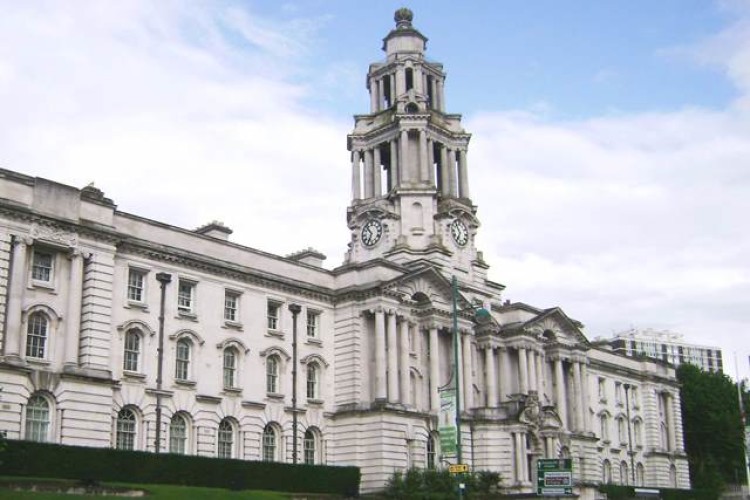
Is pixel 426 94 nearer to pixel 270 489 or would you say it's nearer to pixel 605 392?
pixel 605 392

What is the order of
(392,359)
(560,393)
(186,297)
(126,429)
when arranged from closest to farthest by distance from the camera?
(126,429) < (186,297) < (392,359) < (560,393)

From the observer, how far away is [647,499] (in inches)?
2960

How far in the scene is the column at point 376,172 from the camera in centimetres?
7575


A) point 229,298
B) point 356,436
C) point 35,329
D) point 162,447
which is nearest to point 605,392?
point 356,436

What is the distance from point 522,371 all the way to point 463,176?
16696mm

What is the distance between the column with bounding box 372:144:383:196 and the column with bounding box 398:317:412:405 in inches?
599

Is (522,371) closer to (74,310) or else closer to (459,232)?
(459,232)

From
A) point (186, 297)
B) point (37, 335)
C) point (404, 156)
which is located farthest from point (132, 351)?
point (404, 156)

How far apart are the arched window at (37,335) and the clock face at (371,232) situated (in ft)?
105

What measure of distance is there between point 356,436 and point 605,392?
1374 inches

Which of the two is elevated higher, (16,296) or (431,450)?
(16,296)

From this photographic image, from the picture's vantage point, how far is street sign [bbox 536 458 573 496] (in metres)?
55.4

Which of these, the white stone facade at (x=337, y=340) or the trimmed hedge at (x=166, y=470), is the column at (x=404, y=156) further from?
the trimmed hedge at (x=166, y=470)

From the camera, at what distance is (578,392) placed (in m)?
78.3
